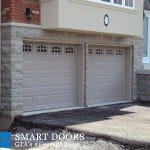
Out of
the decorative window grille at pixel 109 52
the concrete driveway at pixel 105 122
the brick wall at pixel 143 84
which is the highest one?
the decorative window grille at pixel 109 52

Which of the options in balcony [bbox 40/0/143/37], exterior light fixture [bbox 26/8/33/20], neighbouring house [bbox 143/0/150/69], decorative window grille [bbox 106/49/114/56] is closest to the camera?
exterior light fixture [bbox 26/8/33/20]

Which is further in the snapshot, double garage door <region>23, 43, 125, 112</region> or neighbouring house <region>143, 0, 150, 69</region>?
neighbouring house <region>143, 0, 150, 69</region>

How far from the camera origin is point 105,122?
1146cm

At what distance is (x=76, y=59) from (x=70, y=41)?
2.87 ft

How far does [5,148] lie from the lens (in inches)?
368

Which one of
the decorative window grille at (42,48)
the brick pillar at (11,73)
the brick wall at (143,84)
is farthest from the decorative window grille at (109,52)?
the brick pillar at (11,73)

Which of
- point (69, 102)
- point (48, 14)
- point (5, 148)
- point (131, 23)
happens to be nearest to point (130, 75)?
point (131, 23)

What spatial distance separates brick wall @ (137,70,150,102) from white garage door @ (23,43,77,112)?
10.6ft

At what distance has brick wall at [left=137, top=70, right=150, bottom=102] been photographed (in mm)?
16500

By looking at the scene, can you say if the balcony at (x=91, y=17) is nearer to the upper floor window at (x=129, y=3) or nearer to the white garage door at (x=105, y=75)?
the upper floor window at (x=129, y=3)

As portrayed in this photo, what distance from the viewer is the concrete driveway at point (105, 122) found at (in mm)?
9758

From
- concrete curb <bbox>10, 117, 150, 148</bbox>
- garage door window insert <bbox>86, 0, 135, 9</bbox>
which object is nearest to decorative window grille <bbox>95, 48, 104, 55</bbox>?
garage door window insert <bbox>86, 0, 135, 9</bbox>

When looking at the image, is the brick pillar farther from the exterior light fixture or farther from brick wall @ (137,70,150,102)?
brick wall @ (137,70,150,102)

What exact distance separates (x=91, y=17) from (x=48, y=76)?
7.37 feet
